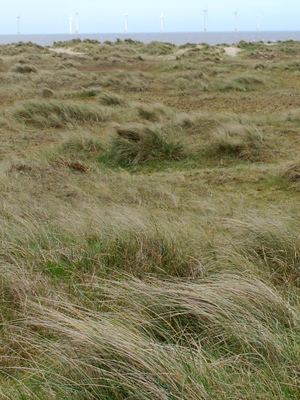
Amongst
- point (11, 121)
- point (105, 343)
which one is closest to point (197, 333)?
point (105, 343)

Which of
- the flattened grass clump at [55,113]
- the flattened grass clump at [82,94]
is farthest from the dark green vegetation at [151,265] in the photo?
the flattened grass clump at [82,94]

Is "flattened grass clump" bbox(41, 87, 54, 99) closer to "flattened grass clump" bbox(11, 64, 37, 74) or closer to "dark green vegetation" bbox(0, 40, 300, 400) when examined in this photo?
"dark green vegetation" bbox(0, 40, 300, 400)

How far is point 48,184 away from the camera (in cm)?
616

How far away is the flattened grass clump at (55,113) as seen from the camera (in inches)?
409

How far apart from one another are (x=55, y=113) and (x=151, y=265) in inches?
317

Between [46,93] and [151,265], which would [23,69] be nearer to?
[46,93]

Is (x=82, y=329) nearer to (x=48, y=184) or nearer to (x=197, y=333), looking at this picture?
(x=197, y=333)

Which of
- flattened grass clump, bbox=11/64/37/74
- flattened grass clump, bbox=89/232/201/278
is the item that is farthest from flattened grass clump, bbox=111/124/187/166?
flattened grass clump, bbox=11/64/37/74

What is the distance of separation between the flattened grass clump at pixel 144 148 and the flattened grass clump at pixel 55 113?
2778mm

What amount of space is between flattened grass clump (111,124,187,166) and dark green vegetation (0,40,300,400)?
0.02m

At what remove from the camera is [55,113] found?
424 inches

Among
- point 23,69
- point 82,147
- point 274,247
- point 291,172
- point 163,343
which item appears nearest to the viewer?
point 163,343

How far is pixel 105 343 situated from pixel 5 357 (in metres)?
0.58

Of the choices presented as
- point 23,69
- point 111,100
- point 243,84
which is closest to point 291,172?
point 111,100
